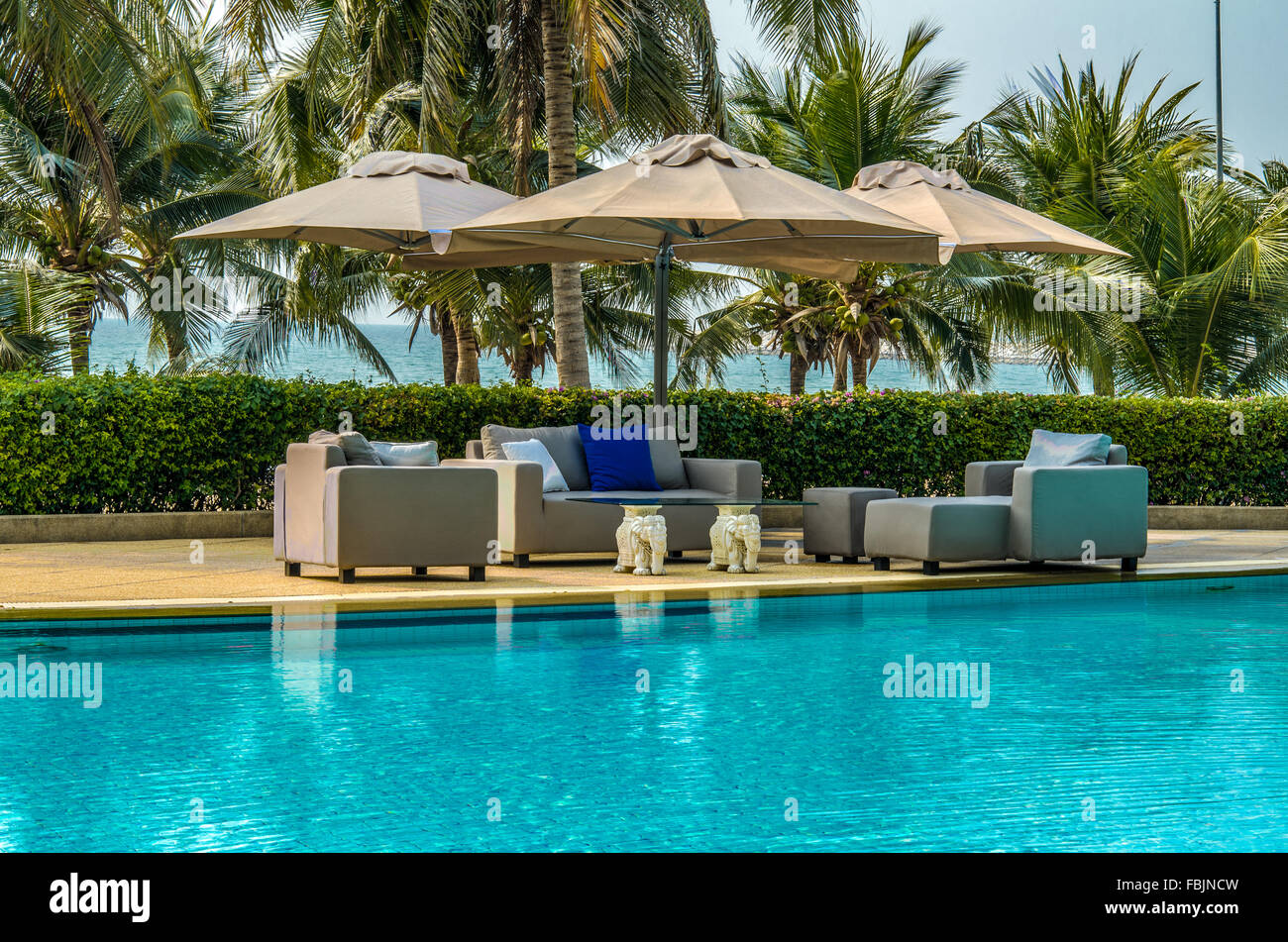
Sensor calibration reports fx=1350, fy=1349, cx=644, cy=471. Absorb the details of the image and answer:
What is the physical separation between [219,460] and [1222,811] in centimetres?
956

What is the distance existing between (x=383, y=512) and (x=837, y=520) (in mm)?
3480

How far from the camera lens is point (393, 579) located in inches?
345

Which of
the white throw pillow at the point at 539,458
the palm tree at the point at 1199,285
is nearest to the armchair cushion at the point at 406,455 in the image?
the white throw pillow at the point at 539,458

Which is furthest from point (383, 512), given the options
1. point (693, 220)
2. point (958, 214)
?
point (958, 214)

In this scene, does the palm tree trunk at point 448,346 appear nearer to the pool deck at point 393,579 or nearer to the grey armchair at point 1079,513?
the pool deck at point 393,579

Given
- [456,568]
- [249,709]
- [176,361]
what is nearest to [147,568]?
[456,568]

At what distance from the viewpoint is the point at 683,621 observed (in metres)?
7.13

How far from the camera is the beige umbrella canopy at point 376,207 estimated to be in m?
10.2

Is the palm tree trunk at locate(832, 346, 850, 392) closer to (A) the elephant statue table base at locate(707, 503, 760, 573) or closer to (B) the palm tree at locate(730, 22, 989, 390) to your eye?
(B) the palm tree at locate(730, 22, 989, 390)

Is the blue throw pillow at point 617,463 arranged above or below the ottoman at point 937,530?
above

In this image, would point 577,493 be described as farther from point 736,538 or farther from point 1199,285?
point 1199,285

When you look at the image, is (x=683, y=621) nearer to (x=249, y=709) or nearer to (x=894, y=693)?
(x=894, y=693)

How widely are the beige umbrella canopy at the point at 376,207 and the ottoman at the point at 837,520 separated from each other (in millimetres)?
3511
